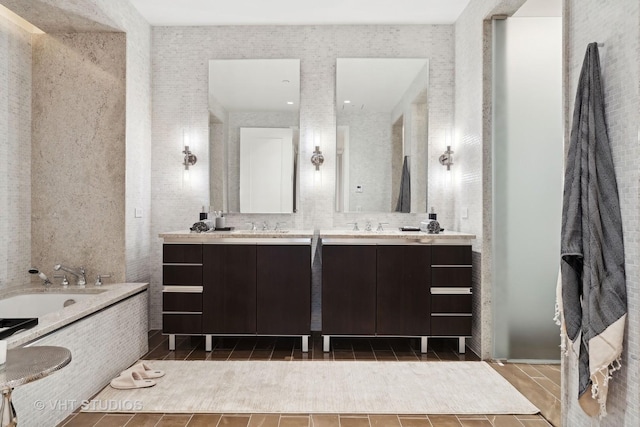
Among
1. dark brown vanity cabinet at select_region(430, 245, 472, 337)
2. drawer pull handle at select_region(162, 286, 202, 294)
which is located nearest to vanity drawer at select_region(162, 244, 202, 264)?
drawer pull handle at select_region(162, 286, 202, 294)

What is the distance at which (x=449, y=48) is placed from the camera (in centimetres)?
416

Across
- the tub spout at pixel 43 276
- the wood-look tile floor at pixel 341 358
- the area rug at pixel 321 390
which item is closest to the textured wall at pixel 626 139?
the wood-look tile floor at pixel 341 358

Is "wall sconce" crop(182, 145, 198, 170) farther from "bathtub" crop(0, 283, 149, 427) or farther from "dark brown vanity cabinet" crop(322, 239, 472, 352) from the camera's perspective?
"dark brown vanity cabinet" crop(322, 239, 472, 352)

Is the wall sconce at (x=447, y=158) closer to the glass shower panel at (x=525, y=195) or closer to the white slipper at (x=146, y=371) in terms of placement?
the glass shower panel at (x=525, y=195)

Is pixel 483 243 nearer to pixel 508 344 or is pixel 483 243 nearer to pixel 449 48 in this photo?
pixel 508 344

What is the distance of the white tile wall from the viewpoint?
2201mm

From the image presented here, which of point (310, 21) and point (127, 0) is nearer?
point (127, 0)

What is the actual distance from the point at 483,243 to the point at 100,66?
11.4 feet

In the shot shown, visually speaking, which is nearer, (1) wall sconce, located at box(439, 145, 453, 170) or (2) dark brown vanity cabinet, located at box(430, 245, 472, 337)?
(2) dark brown vanity cabinet, located at box(430, 245, 472, 337)

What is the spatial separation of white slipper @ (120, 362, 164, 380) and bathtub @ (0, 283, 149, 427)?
0.13 meters

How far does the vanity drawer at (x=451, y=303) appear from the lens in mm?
3504

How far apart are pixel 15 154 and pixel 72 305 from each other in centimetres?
152

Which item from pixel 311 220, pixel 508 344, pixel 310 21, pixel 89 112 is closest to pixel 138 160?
pixel 89 112

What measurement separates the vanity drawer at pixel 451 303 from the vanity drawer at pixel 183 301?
74.4 inches
